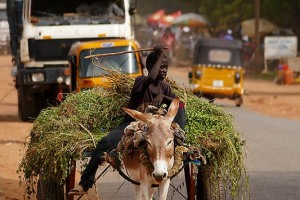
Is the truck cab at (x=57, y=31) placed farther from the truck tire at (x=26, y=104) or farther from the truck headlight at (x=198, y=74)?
the truck headlight at (x=198, y=74)

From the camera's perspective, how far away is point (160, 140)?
→ 24.9ft

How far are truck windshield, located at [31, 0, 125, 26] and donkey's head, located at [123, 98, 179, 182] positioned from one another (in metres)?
13.7

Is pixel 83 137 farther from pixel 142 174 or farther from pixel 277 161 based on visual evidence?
pixel 277 161

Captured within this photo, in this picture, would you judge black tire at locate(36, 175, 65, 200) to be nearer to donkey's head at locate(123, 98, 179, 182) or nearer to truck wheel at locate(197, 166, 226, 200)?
truck wheel at locate(197, 166, 226, 200)

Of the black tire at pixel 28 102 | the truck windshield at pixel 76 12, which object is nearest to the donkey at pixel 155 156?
the truck windshield at pixel 76 12

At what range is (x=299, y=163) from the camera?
1504 cm

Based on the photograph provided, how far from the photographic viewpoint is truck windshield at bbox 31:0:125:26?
2156 centimetres

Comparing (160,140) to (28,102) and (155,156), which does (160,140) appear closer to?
(155,156)

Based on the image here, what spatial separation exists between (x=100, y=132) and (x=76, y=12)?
1291cm

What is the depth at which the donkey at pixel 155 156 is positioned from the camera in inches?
295

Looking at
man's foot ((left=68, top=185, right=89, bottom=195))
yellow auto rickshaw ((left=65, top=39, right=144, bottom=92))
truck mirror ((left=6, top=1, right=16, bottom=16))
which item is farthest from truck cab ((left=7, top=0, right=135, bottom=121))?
man's foot ((left=68, top=185, right=89, bottom=195))

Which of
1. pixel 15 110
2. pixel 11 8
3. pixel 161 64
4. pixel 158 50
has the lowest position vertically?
pixel 15 110

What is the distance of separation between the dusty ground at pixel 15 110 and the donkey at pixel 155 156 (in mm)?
3041

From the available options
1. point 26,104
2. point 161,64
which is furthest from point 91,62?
point 161,64
